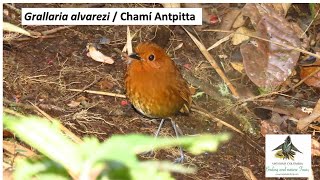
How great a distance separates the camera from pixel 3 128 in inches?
100.0

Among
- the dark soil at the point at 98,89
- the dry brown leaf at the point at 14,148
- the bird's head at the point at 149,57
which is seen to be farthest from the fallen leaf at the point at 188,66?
the dry brown leaf at the point at 14,148

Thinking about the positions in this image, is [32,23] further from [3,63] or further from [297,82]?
[297,82]

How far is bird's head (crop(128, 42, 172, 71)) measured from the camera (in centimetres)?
251

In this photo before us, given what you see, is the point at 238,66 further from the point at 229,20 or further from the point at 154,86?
the point at 154,86

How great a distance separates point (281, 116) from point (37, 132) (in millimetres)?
895

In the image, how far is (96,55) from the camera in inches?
104

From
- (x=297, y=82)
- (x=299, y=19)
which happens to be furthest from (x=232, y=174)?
(x=299, y=19)

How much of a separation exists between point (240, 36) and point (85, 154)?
2.48ft

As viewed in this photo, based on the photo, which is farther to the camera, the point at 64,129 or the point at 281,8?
the point at 281,8

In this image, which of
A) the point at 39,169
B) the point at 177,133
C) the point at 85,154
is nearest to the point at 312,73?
the point at 177,133

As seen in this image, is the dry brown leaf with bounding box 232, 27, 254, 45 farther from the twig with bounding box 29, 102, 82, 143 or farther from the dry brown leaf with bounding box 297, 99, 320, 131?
the twig with bounding box 29, 102, 82, 143

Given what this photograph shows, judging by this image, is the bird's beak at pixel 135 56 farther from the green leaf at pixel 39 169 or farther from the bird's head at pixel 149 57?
the green leaf at pixel 39 169

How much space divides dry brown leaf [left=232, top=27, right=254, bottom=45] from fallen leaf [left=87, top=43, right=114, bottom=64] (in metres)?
0.46

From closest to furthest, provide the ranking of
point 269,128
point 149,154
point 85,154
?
point 85,154 < point 149,154 < point 269,128
